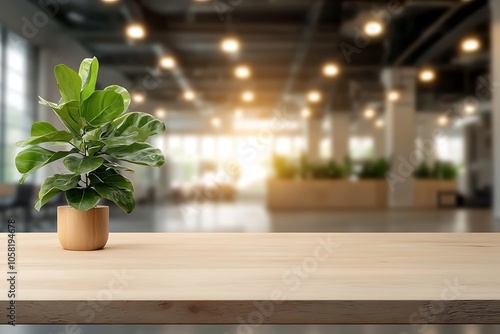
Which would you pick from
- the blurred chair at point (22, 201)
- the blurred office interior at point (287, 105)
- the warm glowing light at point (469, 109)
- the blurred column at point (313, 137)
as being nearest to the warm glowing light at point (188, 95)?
the blurred office interior at point (287, 105)

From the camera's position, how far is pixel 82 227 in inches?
55.9

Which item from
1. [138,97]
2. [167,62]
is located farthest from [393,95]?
[138,97]

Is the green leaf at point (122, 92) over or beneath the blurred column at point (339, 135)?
beneath

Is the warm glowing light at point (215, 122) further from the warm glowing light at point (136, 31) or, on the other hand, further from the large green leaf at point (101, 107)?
the large green leaf at point (101, 107)

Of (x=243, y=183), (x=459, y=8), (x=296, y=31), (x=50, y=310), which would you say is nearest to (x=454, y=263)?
(x=50, y=310)

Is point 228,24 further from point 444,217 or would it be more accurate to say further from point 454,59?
point 444,217

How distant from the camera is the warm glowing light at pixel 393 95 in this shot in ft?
22.7

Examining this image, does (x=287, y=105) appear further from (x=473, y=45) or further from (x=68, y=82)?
(x=68, y=82)

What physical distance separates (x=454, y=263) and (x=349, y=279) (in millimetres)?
340

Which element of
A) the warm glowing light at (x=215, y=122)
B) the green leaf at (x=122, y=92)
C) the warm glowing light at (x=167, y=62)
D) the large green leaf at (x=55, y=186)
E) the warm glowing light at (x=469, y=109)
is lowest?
the large green leaf at (x=55, y=186)

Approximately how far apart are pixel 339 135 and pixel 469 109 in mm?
2016

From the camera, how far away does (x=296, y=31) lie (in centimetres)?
671

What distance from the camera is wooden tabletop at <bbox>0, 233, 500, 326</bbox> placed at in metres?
0.94

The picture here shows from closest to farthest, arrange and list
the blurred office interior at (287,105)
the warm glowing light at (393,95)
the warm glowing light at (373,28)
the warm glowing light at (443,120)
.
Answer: the blurred office interior at (287,105), the warm glowing light at (373,28), the warm glowing light at (393,95), the warm glowing light at (443,120)
